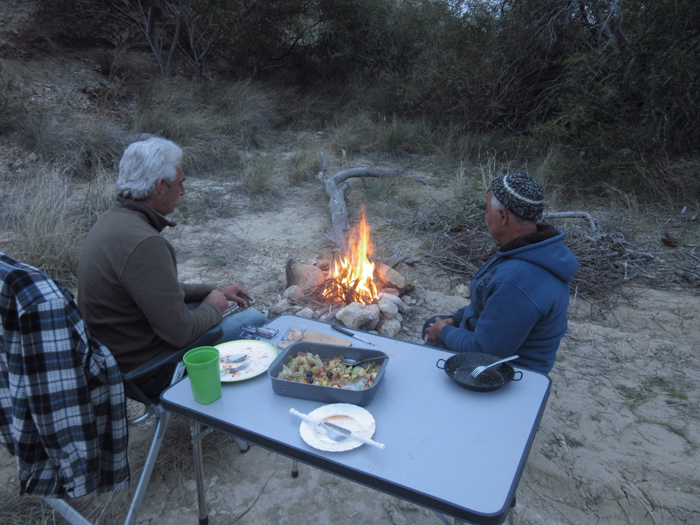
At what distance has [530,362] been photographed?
1948mm

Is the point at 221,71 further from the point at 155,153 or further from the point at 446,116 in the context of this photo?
the point at 155,153

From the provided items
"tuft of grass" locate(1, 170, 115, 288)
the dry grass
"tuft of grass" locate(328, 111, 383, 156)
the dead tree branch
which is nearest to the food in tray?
the dry grass

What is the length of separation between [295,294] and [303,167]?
421cm

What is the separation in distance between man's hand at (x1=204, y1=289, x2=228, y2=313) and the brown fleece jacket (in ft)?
0.99

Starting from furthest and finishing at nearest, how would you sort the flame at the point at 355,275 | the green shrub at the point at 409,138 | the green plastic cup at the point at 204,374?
the green shrub at the point at 409,138 < the flame at the point at 355,275 < the green plastic cup at the point at 204,374

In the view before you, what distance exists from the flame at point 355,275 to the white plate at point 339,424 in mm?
2334

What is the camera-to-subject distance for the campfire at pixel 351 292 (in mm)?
3490

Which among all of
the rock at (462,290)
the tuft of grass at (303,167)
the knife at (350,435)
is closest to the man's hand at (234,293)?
the knife at (350,435)

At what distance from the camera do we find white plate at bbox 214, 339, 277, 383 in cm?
156

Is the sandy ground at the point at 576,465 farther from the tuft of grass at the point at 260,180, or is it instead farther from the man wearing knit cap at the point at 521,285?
the tuft of grass at the point at 260,180

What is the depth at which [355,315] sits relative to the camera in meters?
3.39

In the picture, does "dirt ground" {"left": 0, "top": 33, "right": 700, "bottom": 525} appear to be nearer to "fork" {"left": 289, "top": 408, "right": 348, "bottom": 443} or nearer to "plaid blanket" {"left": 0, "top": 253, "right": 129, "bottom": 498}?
"fork" {"left": 289, "top": 408, "right": 348, "bottom": 443}

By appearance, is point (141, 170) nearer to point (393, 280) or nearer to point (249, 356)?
point (249, 356)

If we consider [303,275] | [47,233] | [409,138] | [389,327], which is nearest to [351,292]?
[389,327]
